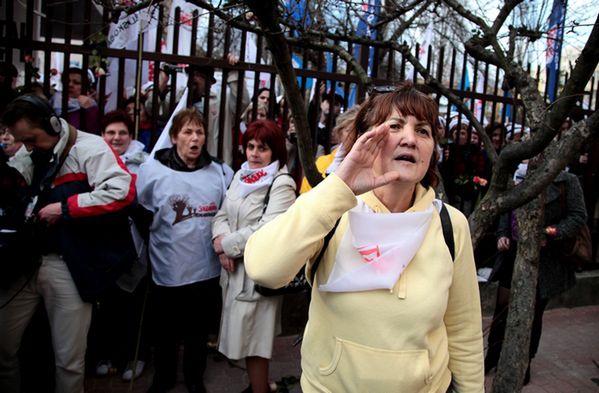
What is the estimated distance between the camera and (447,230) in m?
1.82

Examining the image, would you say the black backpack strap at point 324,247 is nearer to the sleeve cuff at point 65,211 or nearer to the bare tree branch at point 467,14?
the bare tree branch at point 467,14

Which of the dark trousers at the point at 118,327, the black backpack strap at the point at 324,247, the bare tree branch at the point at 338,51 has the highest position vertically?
the bare tree branch at the point at 338,51

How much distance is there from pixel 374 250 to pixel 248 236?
1920mm

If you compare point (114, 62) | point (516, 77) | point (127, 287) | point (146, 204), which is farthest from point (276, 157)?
point (114, 62)

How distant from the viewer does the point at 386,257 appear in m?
1.67

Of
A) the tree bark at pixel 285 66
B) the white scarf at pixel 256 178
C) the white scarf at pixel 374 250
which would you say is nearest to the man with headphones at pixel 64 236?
the white scarf at pixel 256 178

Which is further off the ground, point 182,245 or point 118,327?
point 182,245

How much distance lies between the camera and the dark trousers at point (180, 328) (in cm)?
373

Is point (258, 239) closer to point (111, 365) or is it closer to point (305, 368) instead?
point (305, 368)

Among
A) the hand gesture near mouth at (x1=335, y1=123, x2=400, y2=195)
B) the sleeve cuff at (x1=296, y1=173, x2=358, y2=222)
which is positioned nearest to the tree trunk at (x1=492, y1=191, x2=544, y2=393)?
the hand gesture near mouth at (x1=335, y1=123, x2=400, y2=195)

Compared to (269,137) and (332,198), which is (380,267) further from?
(269,137)

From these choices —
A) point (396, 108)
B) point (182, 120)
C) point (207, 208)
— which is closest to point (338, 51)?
point (396, 108)

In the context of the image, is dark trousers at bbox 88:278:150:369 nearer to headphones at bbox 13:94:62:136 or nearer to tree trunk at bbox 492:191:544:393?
headphones at bbox 13:94:62:136

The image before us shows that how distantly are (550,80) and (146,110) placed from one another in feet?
15.6
